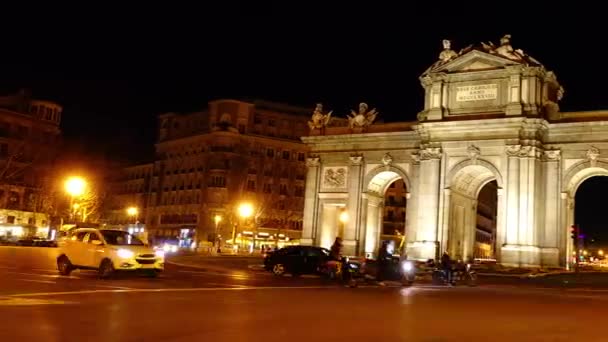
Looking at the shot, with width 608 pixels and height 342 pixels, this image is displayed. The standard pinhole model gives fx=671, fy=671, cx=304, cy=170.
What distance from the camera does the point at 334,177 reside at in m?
55.6

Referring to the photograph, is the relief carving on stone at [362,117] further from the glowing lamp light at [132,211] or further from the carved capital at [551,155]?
the glowing lamp light at [132,211]

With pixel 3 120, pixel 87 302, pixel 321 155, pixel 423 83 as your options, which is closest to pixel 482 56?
pixel 423 83

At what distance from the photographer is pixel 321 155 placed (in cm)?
5625

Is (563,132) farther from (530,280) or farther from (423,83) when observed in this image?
(530,280)

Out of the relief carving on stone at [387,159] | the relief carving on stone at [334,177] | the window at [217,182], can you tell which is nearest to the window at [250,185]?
the window at [217,182]

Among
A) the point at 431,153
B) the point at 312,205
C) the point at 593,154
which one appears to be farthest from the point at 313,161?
the point at 593,154

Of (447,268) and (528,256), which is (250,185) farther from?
(447,268)

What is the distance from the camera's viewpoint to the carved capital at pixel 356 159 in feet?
177

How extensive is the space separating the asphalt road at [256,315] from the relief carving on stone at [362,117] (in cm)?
3512

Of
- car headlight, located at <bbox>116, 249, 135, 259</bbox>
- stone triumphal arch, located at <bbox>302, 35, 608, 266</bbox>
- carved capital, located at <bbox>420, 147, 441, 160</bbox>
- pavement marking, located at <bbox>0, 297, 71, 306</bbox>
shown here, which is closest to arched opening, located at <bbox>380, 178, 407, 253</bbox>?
stone triumphal arch, located at <bbox>302, 35, 608, 266</bbox>

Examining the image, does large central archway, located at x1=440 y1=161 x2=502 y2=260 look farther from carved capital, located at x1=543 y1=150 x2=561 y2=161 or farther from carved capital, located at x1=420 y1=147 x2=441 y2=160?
carved capital, located at x1=543 y1=150 x2=561 y2=161

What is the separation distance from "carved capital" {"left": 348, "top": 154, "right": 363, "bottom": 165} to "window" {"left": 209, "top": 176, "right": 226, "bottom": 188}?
45.2 m

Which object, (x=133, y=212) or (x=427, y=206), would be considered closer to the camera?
(x=427, y=206)

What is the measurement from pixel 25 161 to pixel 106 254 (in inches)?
2520
